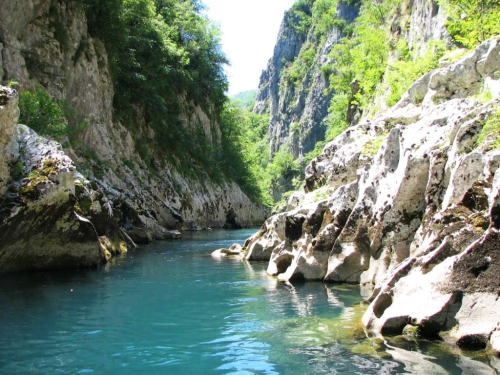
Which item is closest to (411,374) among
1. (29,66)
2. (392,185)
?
(392,185)

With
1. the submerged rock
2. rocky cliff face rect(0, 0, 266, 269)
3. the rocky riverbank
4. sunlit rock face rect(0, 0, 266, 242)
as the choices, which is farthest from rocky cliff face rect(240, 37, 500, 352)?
sunlit rock face rect(0, 0, 266, 242)

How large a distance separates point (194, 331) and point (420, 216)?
16.4ft

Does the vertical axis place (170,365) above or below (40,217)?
below

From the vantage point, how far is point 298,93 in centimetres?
9350

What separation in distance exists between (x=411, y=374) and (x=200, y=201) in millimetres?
34044

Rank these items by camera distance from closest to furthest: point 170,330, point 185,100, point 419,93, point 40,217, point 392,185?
point 170,330 → point 392,185 → point 40,217 → point 419,93 → point 185,100

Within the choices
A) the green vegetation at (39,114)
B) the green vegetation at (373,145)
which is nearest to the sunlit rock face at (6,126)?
the green vegetation at (39,114)

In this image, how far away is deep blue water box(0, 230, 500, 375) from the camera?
17.4 ft

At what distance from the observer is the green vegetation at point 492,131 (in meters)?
6.88

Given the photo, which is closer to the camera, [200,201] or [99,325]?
[99,325]

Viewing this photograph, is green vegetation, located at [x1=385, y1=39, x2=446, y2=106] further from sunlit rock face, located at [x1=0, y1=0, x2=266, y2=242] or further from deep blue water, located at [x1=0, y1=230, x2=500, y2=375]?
sunlit rock face, located at [x1=0, y1=0, x2=266, y2=242]

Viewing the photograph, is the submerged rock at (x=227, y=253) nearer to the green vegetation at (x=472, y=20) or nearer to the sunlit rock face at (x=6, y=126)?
the sunlit rock face at (x=6, y=126)

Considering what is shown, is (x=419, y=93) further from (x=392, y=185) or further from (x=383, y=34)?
(x=383, y=34)

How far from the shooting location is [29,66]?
67.2 ft
